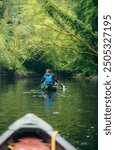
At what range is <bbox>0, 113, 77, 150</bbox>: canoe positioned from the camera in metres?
6.63

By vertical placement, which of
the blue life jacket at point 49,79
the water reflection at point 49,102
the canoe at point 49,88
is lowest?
the water reflection at point 49,102

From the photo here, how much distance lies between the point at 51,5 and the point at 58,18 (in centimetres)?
110

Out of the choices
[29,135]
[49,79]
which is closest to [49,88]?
[49,79]

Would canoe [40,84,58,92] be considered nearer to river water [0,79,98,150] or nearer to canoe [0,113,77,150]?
river water [0,79,98,150]

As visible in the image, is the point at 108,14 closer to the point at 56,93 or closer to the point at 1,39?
the point at 56,93

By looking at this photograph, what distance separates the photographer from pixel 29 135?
7.05 m

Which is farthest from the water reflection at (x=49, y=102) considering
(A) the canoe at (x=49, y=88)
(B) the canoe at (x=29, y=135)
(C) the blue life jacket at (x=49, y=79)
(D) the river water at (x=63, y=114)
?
(B) the canoe at (x=29, y=135)

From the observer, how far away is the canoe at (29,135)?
21.7 ft

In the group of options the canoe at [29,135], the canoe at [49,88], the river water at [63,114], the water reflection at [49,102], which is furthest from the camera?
the canoe at [49,88]

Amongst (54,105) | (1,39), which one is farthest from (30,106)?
(1,39)

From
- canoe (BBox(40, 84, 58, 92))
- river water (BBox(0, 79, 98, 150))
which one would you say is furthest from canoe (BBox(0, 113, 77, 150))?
canoe (BBox(40, 84, 58, 92))

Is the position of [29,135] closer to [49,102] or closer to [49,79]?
[49,102]

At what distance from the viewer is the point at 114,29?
6.38 m

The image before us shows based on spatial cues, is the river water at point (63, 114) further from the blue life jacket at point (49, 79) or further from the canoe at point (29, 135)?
the canoe at point (29, 135)
